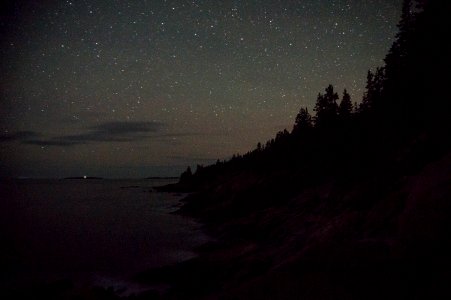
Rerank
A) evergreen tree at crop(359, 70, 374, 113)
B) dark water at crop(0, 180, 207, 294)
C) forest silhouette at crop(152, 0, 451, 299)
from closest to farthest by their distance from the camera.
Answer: forest silhouette at crop(152, 0, 451, 299), dark water at crop(0, 180, 207, 294), evergreen tree at crop(359, 70, 374, 113)

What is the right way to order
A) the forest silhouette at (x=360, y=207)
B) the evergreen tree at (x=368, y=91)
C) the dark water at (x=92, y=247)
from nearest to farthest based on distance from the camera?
the forest silhouette at (x=360, y=207) → the dark water at (x=92, y=247) → the evergreen tree at (x=368, y=91)

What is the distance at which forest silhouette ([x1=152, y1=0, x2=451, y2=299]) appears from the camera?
6.91 meters

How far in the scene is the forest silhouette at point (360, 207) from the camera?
272 inches

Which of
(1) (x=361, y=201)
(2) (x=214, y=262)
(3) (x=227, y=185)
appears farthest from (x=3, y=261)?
(3) (x=227, y=185)

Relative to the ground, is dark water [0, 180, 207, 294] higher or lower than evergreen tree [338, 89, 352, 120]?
lower

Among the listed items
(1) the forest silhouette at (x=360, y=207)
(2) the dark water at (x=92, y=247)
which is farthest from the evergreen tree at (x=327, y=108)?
(2) the dark water at (x=92, y=247)

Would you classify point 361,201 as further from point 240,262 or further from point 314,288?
point 314,288

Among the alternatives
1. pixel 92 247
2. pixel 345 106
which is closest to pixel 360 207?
pixel 92 247

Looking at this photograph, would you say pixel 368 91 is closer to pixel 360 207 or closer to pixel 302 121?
pixel 302 121

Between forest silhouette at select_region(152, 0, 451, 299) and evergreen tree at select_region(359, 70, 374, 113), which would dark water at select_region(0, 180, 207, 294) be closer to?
forest silhouette at select_region(152, 0, 451, 299)

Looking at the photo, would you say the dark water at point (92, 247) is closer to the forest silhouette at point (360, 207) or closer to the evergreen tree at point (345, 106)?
the forest silhouette at point (360, 207)

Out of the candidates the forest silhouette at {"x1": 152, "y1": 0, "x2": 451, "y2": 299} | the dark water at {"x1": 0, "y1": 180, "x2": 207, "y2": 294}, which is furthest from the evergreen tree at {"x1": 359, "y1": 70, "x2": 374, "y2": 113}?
the dark water at {"x1": 0, "y1": 180, "x2": 207, "y2": 294}

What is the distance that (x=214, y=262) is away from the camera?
21.0 meters

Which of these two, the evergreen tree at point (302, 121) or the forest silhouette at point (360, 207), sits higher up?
the evergreen tree at point (302, 121)
